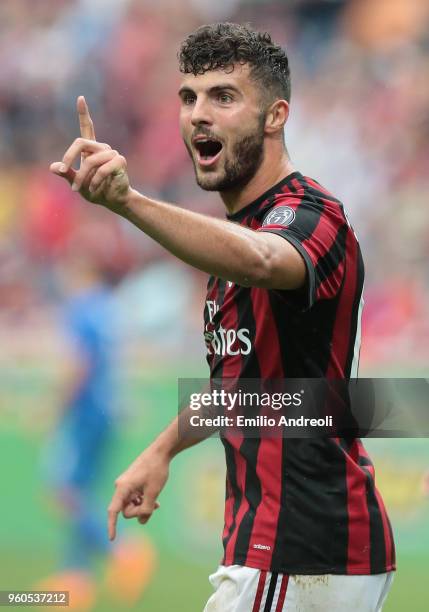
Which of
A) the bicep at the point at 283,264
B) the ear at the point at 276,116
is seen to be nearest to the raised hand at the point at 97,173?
the bicep at the point at 283,264

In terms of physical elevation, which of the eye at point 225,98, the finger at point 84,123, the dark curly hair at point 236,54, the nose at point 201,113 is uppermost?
the dark curly hair at point 236,54

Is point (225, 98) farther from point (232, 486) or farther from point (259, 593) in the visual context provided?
point (259, 593)

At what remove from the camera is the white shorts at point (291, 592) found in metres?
2.34

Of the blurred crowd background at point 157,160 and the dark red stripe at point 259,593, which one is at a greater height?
the blurred crowd background at point 157,160

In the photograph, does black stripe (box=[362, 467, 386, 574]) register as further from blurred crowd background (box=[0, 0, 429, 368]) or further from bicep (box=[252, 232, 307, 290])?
blurred crowd background (box=[0, 0, 429, 368])

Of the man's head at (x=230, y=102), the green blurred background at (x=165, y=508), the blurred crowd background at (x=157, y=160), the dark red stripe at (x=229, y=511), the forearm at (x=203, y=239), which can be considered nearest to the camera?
the forearm at (x=203, y=239)

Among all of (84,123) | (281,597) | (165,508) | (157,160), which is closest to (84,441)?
(165,508)

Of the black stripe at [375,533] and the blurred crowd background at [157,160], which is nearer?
the black stripe at [375,533]

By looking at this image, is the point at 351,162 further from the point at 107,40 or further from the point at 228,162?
the point at 228,162

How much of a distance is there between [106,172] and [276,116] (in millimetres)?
968

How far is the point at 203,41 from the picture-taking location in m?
2.70

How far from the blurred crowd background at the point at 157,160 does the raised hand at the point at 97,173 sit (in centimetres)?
427

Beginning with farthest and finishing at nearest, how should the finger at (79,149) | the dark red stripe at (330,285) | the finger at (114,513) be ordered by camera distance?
1. the finger at (114,513)
2. the dark red stripe at (330,285)
3. the finger at (79,149)

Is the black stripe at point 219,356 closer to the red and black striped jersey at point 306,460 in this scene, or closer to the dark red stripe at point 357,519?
the red and black striped jersey at point 306,460
